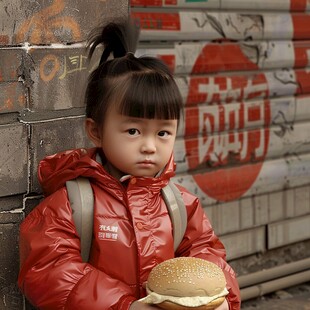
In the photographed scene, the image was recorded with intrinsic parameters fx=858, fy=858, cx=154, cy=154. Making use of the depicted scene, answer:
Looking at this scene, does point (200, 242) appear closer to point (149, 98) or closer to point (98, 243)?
point (98, 243)

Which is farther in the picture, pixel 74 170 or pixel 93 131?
pixel 93 131

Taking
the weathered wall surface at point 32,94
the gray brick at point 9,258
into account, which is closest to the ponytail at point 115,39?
the weathered wall surface at point 32,94

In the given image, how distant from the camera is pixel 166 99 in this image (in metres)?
3.31

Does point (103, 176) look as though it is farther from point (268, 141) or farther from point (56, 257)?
point (268, 141)

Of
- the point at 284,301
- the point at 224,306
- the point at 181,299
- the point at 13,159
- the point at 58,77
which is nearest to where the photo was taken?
the point at 181,299

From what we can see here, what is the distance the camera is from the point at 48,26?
11.7 ft

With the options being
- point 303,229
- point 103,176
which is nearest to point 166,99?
point 103,176

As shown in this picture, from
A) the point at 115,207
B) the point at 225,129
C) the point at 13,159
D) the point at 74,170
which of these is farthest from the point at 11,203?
the point at 225,129

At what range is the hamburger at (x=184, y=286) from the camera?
3.05 m

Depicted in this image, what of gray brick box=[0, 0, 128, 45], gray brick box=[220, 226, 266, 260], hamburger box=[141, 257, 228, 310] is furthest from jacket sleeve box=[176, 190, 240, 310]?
gray brick box=[220, 226, 266, 260]

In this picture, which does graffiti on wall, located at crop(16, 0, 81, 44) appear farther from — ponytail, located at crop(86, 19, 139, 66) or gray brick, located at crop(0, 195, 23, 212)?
gray brick, located at crop(0, 195, 23, 212)

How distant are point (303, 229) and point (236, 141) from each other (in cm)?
105

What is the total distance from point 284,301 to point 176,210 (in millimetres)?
2851

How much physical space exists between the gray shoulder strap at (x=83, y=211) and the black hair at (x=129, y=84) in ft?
0.95
